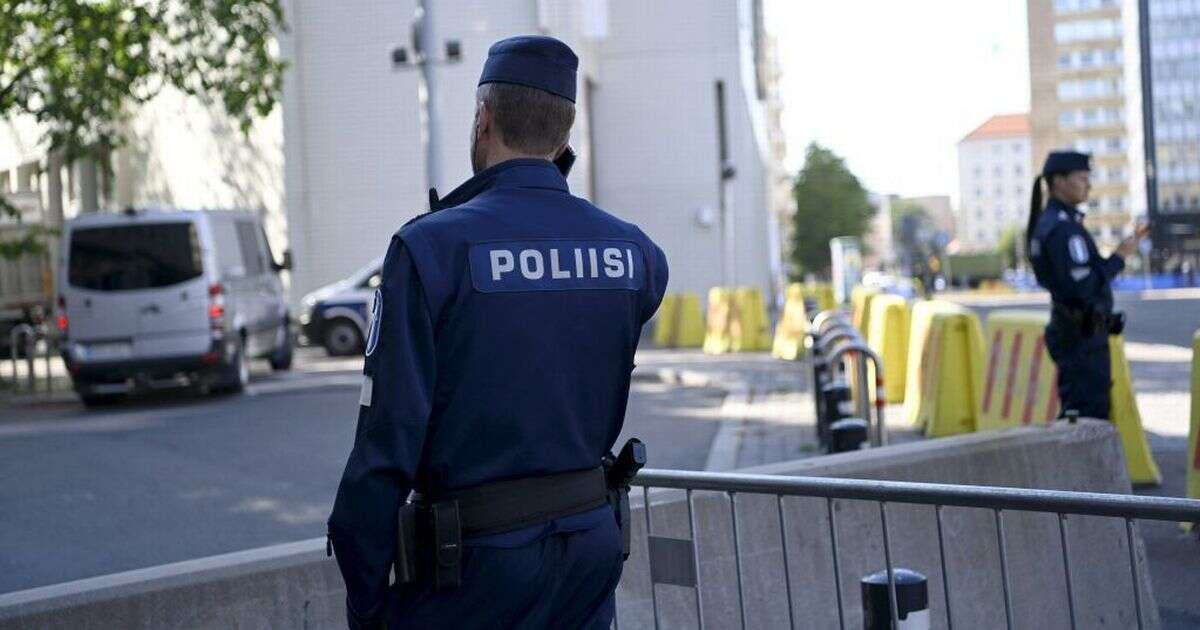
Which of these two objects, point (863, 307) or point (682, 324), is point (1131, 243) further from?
point (682, 324)

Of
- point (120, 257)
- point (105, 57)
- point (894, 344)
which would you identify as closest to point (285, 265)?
point (105, 57)

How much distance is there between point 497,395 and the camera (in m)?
2.96

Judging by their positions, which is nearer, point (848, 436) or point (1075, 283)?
point (848, 436)

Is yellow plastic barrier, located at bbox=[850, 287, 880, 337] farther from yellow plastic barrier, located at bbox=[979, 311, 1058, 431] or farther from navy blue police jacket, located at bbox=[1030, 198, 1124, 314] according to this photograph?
navy blue police jacket, located at bbox=[1030, 198, 1124, 314]

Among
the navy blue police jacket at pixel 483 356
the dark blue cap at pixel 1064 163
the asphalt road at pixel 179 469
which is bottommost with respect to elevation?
the asphalt road at pixel 179 469

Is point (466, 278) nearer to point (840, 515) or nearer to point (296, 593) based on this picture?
point (296, 593)

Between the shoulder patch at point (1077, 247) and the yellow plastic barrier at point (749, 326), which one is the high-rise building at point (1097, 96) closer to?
the yellow plastic barrier at point (749, 326)

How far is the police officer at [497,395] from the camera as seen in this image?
9.50 ft

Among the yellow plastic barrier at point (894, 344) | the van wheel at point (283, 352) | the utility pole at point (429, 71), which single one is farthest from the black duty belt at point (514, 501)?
the van wheel at point (283, 352)

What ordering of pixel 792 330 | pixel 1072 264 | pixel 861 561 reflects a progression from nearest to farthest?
pixel 861 561
pixel 1072 264
pixel 792 330

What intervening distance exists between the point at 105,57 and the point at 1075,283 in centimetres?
1578

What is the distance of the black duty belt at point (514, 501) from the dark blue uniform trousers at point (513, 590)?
0.12 ft

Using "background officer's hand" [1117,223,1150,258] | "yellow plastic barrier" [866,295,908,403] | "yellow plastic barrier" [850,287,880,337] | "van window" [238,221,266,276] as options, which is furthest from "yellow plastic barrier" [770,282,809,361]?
"background officer's hand" [1117,223,1150,258]

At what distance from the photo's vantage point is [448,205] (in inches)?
123
